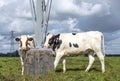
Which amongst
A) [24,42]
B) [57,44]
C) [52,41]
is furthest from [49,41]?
[24,42]

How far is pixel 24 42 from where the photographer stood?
827 inches

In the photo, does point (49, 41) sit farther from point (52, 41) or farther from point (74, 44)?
point (74, 44)

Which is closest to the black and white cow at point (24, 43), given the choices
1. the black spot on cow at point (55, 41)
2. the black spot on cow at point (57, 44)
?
the black spot on cow at point (55, 41)

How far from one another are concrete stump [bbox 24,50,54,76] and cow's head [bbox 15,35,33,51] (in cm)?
426

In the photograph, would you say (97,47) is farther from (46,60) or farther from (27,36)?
(46,60)

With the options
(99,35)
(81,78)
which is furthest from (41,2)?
(99,35)

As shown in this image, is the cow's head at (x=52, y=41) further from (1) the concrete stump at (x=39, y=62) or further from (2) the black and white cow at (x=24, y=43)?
(1) the concrete stump at (x=39, y=62)

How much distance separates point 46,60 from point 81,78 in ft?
11.5

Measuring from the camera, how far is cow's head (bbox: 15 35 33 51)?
20.7m

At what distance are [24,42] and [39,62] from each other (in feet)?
16.1

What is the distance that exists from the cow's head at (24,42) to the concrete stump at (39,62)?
4.26m

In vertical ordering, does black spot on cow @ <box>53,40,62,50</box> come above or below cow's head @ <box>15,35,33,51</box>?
below

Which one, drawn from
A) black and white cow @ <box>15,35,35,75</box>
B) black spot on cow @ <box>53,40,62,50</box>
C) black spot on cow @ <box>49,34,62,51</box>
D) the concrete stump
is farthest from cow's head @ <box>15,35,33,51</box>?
the concrete stump

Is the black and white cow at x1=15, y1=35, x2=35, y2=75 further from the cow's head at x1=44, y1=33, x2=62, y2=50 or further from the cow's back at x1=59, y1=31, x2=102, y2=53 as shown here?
the cow's back at x1=59, y1=31, x2=102, y2=53
